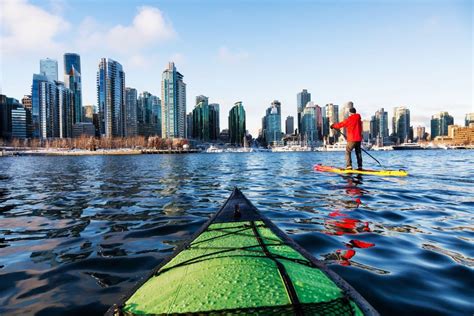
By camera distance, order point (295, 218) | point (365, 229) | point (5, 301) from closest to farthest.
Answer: point (5, 301)
point (365, 229)
point (295, 218)

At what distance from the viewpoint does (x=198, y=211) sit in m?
9.91

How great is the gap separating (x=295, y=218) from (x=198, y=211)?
334 centimetres

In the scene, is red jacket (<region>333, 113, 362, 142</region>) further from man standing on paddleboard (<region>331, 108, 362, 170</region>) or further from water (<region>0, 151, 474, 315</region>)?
water (<region>0, 151, 474, 315</region>)

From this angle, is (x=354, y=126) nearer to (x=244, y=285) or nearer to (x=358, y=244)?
(x=358, y=244)

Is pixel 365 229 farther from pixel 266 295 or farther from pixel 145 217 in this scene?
pixel 145 217

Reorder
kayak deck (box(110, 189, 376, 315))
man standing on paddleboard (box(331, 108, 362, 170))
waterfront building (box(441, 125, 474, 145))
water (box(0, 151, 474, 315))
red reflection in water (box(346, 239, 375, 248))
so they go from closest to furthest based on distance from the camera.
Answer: kayak deck (box(110, 189, 376, 315))
water (box(0, 151, 474, 315))
red reflection in water (box(346, 239, 375, 248))
man standing on paddleboard (box(331, 108, 362, 170))
waterfront building (box(441, 125, 474, 145))

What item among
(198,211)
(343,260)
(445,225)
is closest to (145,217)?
(198,211)

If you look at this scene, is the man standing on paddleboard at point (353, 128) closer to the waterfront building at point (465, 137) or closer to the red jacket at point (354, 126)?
the red jacket at point (354, 126)

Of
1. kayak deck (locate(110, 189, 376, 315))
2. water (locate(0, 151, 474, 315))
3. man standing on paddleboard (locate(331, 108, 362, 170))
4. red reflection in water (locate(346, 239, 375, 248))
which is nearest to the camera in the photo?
kayak deck (locate(110, 189, 376, 315))

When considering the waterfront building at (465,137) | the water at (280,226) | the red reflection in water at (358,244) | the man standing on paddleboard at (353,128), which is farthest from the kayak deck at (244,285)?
the waterfront building at (465,137)

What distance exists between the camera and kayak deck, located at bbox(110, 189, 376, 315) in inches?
96.7

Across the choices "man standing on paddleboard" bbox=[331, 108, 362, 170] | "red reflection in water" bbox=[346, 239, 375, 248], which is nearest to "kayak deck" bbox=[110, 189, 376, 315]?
"red reflection in water" bbox=[346, 239, 375, 248]

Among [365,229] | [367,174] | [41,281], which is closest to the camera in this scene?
[41,281]

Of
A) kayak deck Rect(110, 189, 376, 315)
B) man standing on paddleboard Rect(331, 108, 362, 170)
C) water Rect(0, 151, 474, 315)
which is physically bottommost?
water Rect(0, 151, 474, 315)
